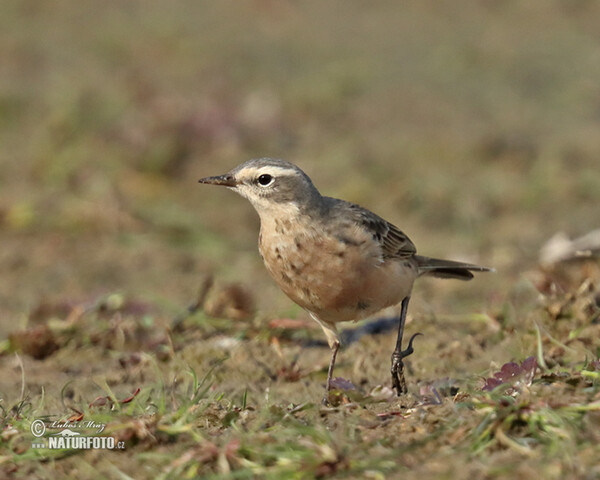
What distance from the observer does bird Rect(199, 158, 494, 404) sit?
218 inches

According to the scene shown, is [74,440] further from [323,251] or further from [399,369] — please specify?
[399,369]

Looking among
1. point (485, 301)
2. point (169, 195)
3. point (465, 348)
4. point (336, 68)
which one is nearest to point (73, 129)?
point (169, 195)

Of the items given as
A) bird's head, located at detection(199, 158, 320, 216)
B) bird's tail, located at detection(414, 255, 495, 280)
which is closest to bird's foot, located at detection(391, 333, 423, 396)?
bird's tail, located at detection(414, 255, 495, 280)

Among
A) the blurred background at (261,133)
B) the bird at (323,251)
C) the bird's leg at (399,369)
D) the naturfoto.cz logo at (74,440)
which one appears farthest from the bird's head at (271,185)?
the naturfoto.cz logo at (74,440)

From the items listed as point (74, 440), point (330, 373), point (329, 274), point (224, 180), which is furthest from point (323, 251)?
point (74, 440)

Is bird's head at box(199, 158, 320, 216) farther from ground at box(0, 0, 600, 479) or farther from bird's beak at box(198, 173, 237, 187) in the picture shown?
ground at box(0, 0, 600, 479)

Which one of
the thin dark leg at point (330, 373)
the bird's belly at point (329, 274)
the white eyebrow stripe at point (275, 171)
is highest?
the white eyebrow stripe at point (275, 171)

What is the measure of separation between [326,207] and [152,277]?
363cm

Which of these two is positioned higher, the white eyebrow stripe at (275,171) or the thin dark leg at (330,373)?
the white eyebrow stripe at (275,171)

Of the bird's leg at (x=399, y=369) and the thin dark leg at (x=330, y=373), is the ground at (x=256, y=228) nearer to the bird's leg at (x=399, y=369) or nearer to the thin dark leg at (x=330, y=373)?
the thin dark leg at (x=330, y=373)

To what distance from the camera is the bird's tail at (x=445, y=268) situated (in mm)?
6645

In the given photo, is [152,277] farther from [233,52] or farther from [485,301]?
[233,52]

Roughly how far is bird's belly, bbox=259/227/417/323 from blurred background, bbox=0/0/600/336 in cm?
157

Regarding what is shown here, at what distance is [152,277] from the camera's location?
9102 millimetres
